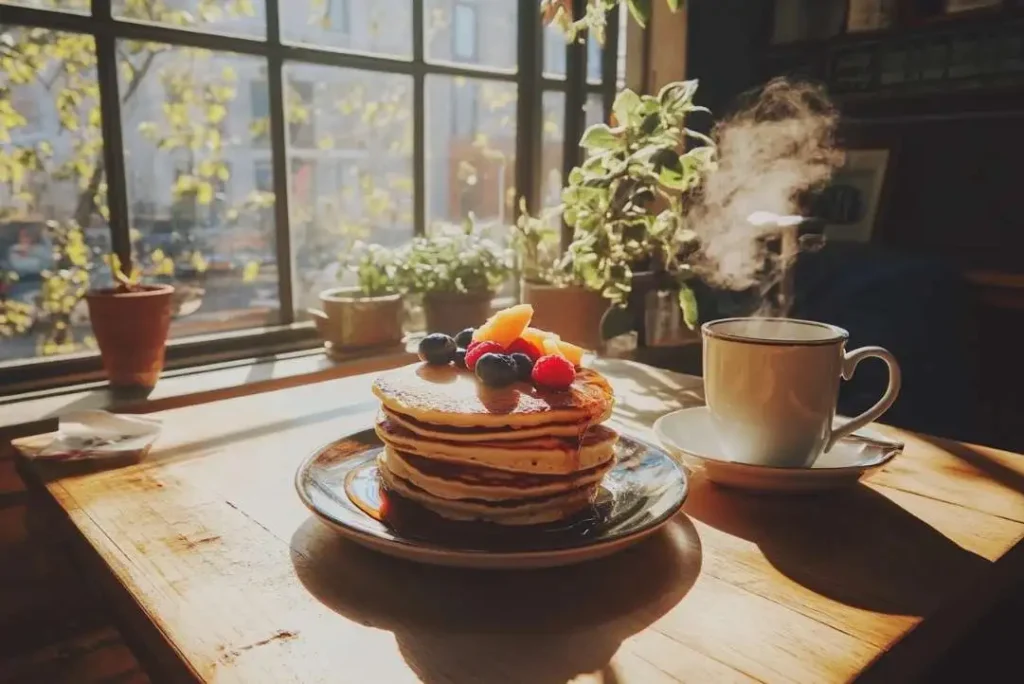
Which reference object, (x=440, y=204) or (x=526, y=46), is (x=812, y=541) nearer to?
(x=440, y=204)

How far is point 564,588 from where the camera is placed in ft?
2.09

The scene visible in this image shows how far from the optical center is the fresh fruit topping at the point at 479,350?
799 millimetres

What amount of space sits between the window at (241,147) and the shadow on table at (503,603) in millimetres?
1396

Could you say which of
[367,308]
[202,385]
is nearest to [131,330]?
[202,385]

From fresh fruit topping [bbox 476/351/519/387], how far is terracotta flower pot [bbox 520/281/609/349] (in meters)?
1.06

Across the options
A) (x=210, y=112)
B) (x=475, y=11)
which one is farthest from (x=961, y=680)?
(x=475, y=11)

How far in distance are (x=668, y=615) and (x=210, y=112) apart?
180cm

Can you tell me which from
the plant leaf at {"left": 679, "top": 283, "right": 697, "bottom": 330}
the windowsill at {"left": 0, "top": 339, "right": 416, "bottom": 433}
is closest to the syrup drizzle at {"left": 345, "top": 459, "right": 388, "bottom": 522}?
the windowsill at {"left": 0, "top": 339, "right": 416, "bottom": 433}

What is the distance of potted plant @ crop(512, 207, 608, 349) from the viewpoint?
1.85 metres

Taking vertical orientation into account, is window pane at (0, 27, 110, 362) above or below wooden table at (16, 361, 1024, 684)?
above

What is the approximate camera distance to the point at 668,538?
74 centimetres

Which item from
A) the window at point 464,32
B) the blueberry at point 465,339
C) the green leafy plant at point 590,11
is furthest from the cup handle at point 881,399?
the window at point 464,32

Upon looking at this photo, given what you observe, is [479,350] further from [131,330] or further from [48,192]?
[48,192]

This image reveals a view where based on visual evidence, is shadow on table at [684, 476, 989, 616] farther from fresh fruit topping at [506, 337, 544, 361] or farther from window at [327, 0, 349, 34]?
window at [327, 0, 349, 34]
